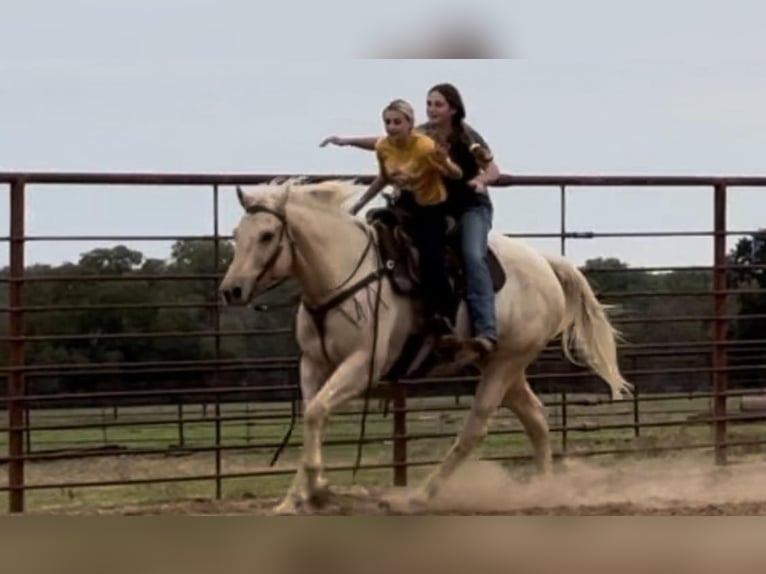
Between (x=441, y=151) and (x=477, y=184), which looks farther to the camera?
(x=477, y=184)

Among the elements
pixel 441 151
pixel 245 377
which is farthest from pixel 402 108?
→ pixel 245 377

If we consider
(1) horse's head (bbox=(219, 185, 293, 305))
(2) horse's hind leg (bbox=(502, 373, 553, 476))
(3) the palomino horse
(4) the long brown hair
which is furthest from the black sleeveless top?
(2) horse's hind leg (bbox=(502, 373, 553, 476))

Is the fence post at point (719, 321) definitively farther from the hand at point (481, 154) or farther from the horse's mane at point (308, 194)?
the horse's mane at point (308, 194)

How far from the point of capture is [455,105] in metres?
6.70

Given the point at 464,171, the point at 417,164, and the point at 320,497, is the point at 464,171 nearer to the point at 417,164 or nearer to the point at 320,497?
the point at 417,164

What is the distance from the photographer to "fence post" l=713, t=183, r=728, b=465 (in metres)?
8.80

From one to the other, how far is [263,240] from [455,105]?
1113 millimetres

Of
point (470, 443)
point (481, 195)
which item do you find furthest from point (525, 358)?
point (481, 195)

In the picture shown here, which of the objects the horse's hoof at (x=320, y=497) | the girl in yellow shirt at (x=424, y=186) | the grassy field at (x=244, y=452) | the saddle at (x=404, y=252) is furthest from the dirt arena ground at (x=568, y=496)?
the saddle at (x=404, y=252)

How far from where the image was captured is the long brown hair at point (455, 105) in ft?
21.5

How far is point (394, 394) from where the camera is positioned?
7773mm

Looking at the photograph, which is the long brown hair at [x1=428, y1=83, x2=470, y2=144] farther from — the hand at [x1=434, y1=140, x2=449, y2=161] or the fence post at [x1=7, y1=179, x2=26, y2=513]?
the fence post at [x1=7, y1=179, x2=26, y2=513]

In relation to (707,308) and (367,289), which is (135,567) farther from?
(707,308)

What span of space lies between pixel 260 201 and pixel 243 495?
2115mm
